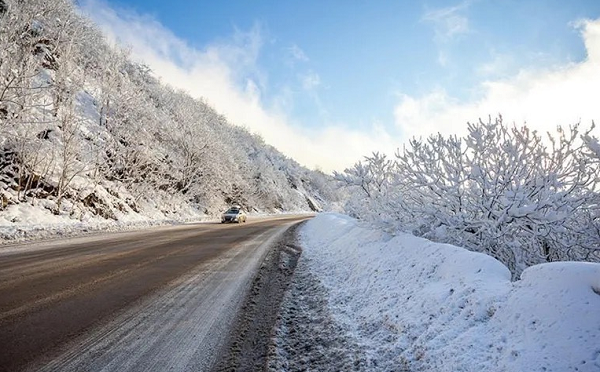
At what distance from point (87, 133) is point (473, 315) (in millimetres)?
29359

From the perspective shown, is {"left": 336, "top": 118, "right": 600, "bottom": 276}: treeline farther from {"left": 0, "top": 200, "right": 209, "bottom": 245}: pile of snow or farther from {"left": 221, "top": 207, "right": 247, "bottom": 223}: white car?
{"left": 221, "top": 207, "right": 247, "bottom": 223}: white car

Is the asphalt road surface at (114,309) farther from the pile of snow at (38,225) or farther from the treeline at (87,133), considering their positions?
the treeline at (87,133)

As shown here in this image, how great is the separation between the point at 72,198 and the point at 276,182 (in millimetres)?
60883

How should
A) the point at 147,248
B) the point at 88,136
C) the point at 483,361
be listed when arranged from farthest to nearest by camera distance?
the point at 88,136, the point at 147,248, the point at 483,361

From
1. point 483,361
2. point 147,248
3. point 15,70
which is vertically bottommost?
point 147,248

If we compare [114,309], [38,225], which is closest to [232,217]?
[38,225]

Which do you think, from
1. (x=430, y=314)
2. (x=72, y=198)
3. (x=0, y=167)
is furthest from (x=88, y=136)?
(x=430, y=314)

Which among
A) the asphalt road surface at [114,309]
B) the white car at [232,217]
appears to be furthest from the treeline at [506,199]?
the white car at [232,217]

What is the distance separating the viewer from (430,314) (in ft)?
13.9

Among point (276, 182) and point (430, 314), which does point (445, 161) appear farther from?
point (276, 182)

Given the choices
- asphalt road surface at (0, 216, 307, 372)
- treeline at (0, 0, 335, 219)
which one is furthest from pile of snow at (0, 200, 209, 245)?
asphalt road surface at (0, 216, 307, 372)

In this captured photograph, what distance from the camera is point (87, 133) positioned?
2595 cm

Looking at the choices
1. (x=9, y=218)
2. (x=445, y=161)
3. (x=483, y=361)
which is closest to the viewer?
(x=483, y=361)

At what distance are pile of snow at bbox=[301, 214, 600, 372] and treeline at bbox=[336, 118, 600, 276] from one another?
1595 mm
